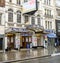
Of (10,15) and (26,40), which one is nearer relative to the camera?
(10,15)

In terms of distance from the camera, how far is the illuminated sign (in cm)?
4494

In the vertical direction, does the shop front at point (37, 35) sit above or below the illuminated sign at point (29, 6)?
below

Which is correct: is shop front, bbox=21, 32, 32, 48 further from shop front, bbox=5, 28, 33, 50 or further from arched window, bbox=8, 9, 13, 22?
arched window, bbox=8, 9, 13, 22

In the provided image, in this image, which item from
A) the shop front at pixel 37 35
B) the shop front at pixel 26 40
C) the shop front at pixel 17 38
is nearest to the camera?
the shop front at pixel 17 38

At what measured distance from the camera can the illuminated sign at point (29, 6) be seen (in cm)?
4494

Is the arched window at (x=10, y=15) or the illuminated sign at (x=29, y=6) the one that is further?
the illuminated sign at (x=29, y=6)

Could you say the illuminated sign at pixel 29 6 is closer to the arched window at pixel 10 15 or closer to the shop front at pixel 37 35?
the arched window at pixel 10 15

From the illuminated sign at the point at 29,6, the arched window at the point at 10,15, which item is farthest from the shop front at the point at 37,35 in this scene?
the arched window at the point at 10,15

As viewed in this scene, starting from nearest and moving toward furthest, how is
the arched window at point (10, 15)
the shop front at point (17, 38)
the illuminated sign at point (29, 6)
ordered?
the shop front at point (17, 38)
the arched window at point (10, 15)
the illuminated sign at point (29, 6)

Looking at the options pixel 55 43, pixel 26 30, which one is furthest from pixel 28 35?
pixel 55 43

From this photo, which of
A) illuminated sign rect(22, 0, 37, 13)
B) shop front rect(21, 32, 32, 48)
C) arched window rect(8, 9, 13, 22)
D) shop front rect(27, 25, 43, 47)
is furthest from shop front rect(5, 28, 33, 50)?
illuminated sign rect(22, 0, 37, 13)

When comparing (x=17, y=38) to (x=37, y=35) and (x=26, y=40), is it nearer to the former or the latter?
(x=26, y=40)

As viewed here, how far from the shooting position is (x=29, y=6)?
4525cm

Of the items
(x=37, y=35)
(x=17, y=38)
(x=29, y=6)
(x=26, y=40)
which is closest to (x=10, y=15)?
(x=29, y=6)
